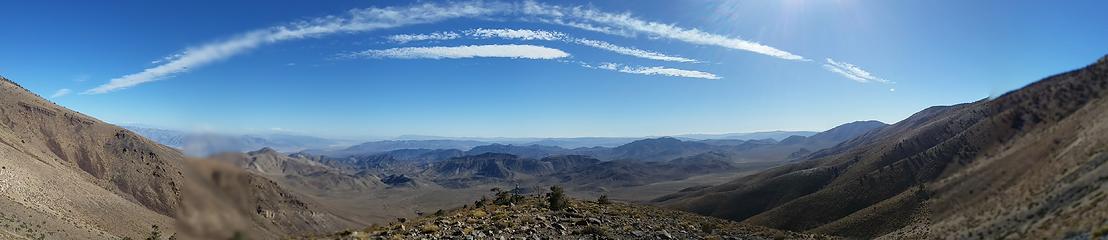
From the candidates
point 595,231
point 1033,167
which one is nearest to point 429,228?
point 595,231

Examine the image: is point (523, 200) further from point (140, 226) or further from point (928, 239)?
point (140, 226)

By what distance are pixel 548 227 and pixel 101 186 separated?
155873 mm

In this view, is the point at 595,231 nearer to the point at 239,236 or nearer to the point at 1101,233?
the point at 1101,233

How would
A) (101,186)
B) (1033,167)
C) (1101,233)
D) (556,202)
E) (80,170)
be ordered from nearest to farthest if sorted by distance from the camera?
(1101,233) → (1033,167) → (556,202) → (101,186) → (80,170)

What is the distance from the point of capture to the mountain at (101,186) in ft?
19.1

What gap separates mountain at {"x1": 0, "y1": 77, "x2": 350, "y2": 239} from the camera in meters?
5.84

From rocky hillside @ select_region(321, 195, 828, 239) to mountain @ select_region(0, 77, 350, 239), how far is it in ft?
21.5

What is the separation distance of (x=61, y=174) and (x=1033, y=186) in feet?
515

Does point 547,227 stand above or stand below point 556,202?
below

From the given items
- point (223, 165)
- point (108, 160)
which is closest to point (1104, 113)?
point (223, 165)

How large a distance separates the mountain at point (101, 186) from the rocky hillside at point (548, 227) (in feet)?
21.5

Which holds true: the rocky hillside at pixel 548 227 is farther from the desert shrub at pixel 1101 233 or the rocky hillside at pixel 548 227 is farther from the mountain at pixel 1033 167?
the desert shrub at pixel 1101 233

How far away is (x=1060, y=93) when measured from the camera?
794 centimetres

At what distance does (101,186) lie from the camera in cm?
13225
